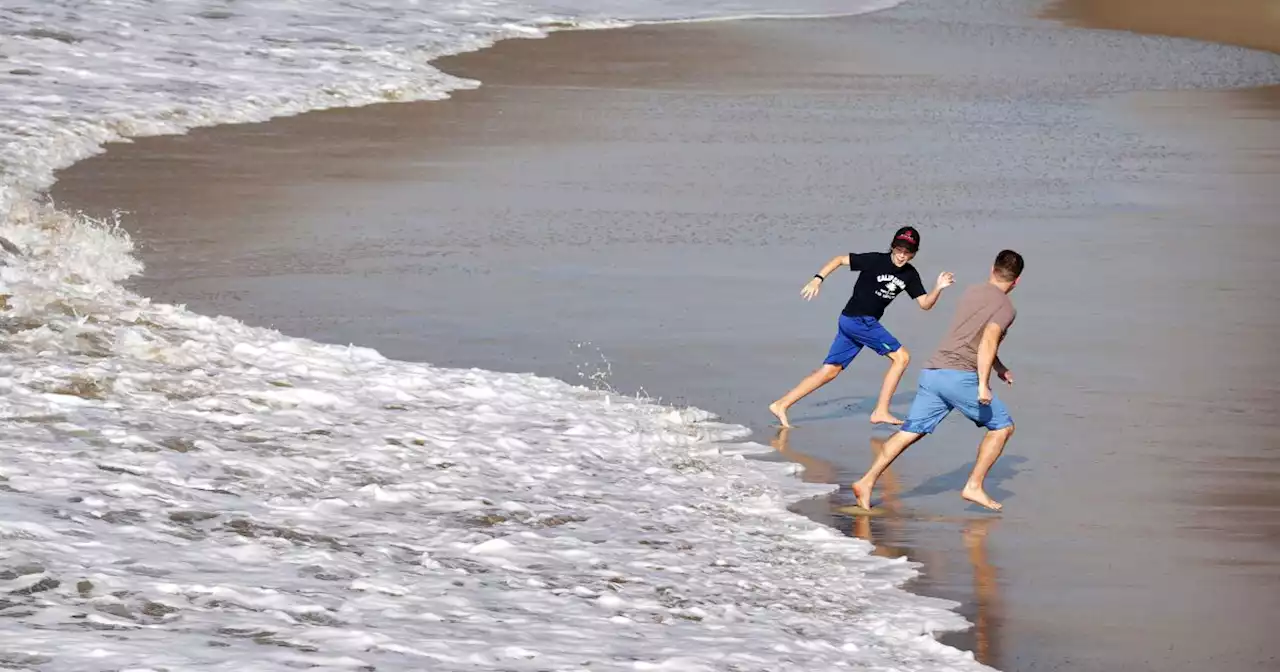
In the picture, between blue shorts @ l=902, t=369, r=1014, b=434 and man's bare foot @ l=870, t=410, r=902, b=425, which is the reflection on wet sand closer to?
blue shorts @ l=902, t=369, r=1014, b=434

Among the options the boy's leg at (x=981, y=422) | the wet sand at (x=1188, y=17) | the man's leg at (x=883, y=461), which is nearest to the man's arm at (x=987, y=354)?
the boy's leg at (x=981, y=422)

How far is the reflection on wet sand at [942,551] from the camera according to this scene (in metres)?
8.34

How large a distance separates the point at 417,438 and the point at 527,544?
2.14 meters

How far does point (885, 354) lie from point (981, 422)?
1777 millimetres

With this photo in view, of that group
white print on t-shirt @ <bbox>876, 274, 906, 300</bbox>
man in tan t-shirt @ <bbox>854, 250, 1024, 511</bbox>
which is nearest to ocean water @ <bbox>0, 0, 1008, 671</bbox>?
man in tan t-shirt @ <bbox>854, 250, 1024, 511</bbox>

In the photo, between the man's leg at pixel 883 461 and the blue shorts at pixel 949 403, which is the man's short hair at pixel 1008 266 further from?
the man's leg at pixel 883 461

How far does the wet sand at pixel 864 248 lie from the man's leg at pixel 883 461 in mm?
166

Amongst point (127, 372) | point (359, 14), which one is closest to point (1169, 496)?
point (127, 372)

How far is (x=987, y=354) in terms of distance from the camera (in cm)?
990

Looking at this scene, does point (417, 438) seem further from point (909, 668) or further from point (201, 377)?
point (909, 668)

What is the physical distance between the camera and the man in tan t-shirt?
10.0m

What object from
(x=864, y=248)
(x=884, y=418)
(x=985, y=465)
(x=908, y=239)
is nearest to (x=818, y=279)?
(x=908, y=239)

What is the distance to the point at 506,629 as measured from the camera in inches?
309

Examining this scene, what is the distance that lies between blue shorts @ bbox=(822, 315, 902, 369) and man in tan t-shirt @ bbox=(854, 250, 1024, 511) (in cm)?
148
